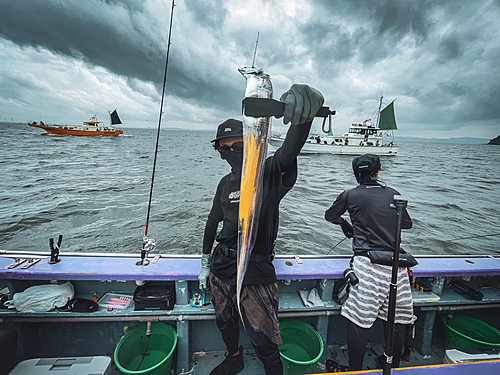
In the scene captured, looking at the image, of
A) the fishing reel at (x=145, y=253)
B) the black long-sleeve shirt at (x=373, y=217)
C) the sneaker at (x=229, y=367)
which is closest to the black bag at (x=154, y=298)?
the fishing reel at (x=145, y=253)

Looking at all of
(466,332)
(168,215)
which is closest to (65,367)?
(466,332)

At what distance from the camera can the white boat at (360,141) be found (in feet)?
112

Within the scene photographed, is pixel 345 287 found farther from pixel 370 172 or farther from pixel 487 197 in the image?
pixel 487 197

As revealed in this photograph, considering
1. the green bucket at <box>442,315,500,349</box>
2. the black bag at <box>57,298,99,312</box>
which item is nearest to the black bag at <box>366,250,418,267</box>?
the green bucket at <box>442,315,500,349</box>

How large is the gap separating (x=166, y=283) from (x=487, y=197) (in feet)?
57.4

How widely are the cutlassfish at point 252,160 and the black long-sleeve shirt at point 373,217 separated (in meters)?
1.55

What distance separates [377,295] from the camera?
222cm

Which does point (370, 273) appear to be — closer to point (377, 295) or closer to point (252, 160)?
point (377, 295)

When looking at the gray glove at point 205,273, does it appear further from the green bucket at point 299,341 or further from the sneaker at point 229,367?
the green bucket at point 299,341

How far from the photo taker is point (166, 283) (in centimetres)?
250

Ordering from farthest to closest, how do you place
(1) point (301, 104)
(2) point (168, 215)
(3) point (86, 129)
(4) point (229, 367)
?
(3) point (86, 129)
(2) point (168, 215)
(4) point (229, 367)
(1) point (301, 104)

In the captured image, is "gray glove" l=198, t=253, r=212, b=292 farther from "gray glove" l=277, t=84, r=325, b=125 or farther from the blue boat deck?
"gray glove" l=277, t=84, r=325, b=125

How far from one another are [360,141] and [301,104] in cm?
3998

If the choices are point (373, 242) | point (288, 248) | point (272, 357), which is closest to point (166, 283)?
point (272, 357)
